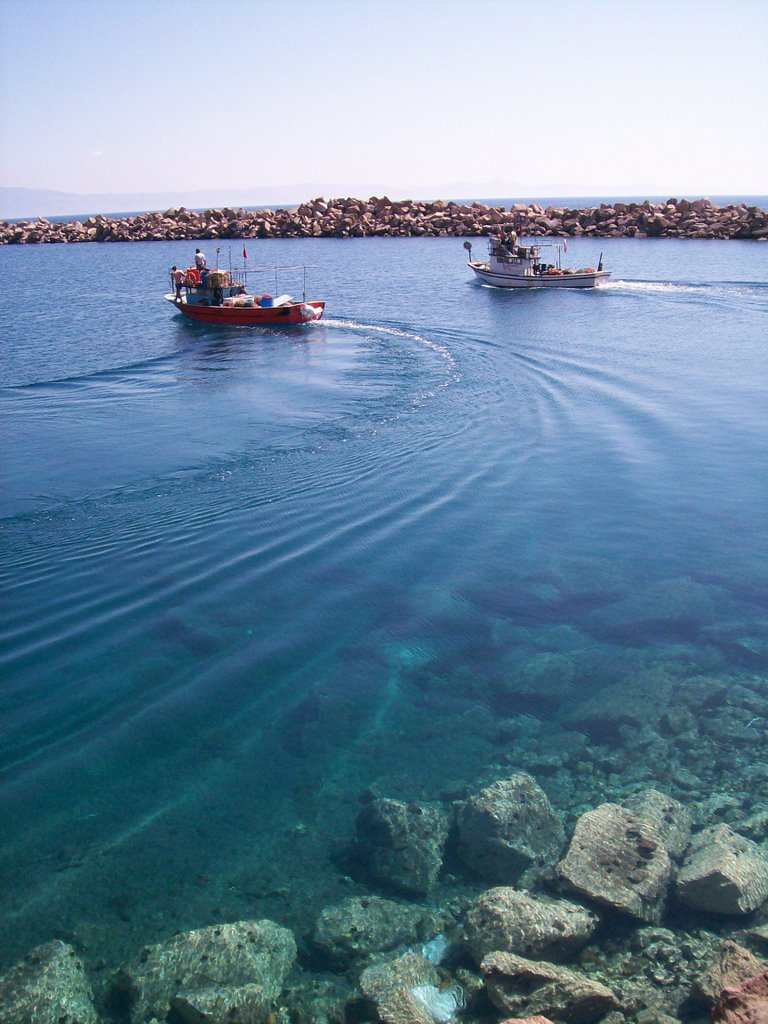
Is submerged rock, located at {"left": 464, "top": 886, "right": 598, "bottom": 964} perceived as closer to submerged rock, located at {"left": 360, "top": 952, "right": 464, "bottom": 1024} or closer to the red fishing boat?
submerged rock, located at {"left": 360, "top": 952, "right": 464, "bottom": 1024}

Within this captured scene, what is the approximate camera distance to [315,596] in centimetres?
1597

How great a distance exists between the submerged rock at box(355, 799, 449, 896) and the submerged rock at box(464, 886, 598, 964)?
935mm

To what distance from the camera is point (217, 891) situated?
9.83m

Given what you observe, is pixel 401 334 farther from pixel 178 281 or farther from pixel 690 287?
pixel 690 287

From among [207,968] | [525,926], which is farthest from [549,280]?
[207,968]

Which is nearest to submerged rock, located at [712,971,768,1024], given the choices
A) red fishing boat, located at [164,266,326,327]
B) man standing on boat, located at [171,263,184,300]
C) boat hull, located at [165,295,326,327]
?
boat hull, located at [165,295,326,327]

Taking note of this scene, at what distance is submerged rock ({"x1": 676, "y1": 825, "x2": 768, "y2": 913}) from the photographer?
938cm

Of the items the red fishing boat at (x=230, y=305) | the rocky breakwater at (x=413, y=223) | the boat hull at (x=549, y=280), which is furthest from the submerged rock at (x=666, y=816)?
the rocky breakwater at (x=413, y=223)

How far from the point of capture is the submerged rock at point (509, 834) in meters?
10.2

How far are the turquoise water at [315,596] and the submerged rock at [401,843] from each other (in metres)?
0.41

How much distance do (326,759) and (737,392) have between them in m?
25.2

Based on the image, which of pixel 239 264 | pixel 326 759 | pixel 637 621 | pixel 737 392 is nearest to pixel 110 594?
pixel 326 759

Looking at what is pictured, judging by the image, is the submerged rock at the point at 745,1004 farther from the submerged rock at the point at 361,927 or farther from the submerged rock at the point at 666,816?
the submerged rock at the point at 361,927

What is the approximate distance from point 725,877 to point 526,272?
54598 mm
